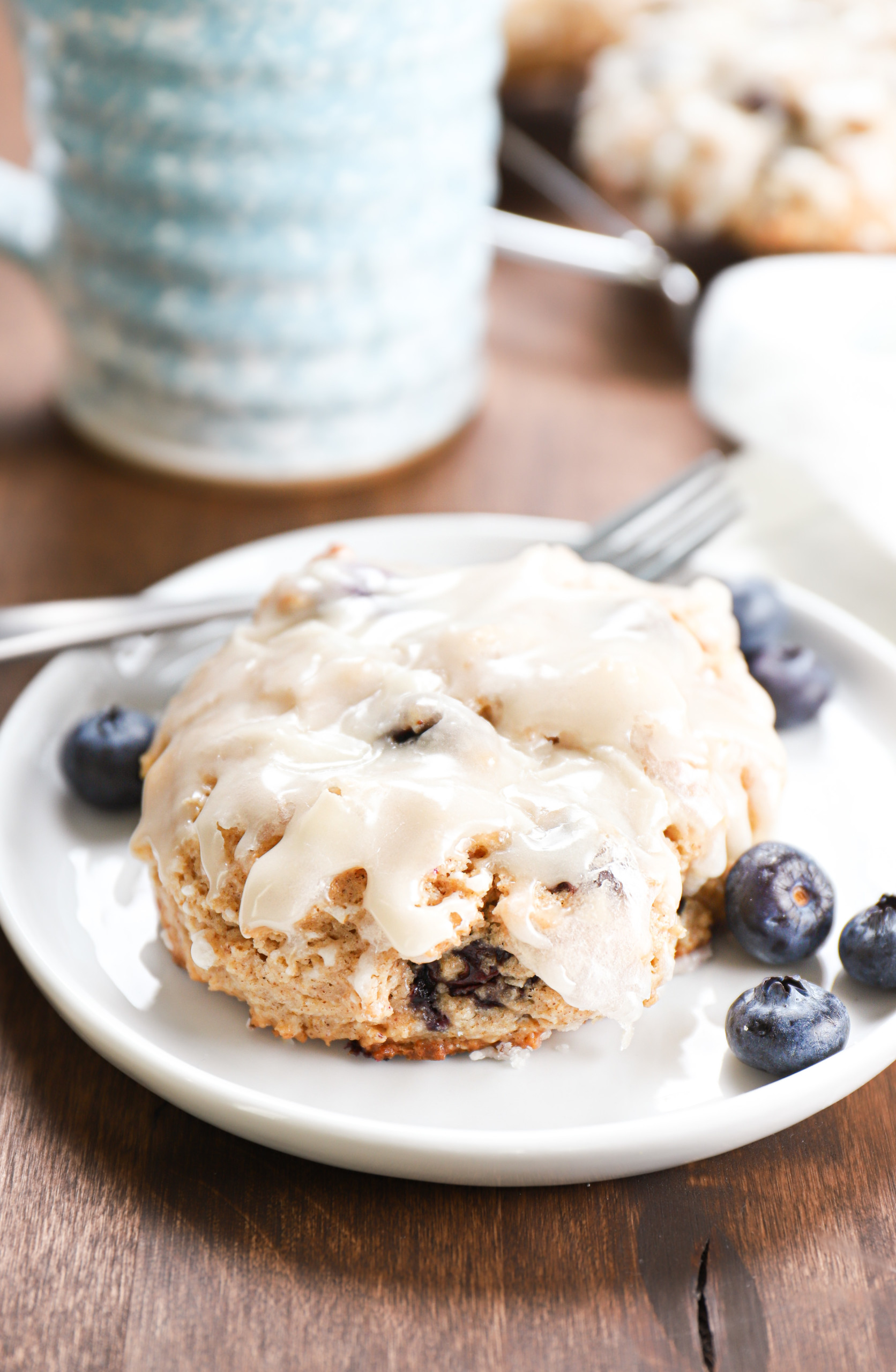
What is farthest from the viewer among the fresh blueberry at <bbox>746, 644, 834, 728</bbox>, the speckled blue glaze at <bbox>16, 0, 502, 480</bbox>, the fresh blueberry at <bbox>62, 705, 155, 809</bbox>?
the speckled blue glaze at <bbox>16, 0, 502, 480</bbox>

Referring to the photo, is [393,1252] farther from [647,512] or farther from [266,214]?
[266,214]

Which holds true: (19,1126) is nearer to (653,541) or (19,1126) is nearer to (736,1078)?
(736,1078)

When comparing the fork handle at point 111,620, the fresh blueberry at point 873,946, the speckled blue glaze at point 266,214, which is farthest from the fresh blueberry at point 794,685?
the speckled blue glaze at point 266,214

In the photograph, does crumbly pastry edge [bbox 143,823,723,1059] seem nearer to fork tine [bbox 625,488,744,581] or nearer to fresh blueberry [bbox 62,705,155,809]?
fresh blueberry [bbox 62,705,155,809]

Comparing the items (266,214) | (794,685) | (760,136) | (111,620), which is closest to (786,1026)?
(794,685)

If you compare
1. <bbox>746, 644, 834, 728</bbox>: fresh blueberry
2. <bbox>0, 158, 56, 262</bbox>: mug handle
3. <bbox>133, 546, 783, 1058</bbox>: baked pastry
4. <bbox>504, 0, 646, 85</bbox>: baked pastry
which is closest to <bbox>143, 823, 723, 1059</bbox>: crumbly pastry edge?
<bbox>133, 546, 783, 1058</bbox>: baked pastry

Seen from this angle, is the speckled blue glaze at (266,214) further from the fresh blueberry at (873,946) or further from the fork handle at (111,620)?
the fresh blueberry at (873,946)

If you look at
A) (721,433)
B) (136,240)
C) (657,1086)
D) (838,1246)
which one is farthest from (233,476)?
(838,1246)
